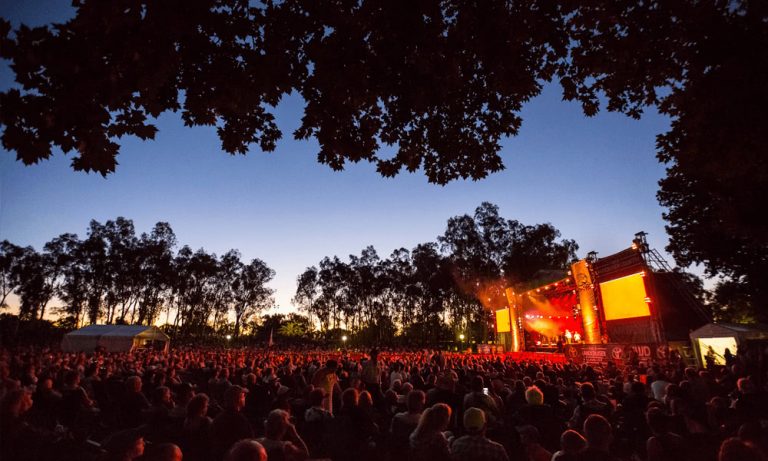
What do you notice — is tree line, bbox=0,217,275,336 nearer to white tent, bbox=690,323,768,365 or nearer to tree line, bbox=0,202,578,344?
tree line, bbox=0,202,578,344

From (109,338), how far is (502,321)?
107ft

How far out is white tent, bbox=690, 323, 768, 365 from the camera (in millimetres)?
13680

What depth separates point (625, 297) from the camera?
786 inches

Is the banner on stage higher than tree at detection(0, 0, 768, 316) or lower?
lower

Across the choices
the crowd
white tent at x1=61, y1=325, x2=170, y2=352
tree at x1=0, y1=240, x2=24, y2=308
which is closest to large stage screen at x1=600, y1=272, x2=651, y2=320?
the crowd

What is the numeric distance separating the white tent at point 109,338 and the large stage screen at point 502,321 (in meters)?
29.9

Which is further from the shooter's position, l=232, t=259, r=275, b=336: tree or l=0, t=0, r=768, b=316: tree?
l=232, t=259, r=275, b=336: tree

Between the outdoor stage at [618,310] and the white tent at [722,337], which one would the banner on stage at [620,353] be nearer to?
the outdoor stage at [618,310]

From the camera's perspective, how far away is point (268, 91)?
4.35m

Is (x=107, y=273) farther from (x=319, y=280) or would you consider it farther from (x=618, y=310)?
(x=618, y=310)

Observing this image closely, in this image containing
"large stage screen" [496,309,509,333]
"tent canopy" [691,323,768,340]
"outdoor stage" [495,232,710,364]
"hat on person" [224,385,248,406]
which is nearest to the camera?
"hat on person" [224,385,248,406]

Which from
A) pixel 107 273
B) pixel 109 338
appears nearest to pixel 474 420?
pixel 109 338

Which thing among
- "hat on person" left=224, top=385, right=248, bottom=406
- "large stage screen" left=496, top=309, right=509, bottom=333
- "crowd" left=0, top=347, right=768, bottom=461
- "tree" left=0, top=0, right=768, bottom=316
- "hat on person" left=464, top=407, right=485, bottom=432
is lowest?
"crowd" left=0, top=347, right=768, bottom=461

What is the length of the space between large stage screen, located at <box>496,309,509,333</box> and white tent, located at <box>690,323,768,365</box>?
16.5 metres
